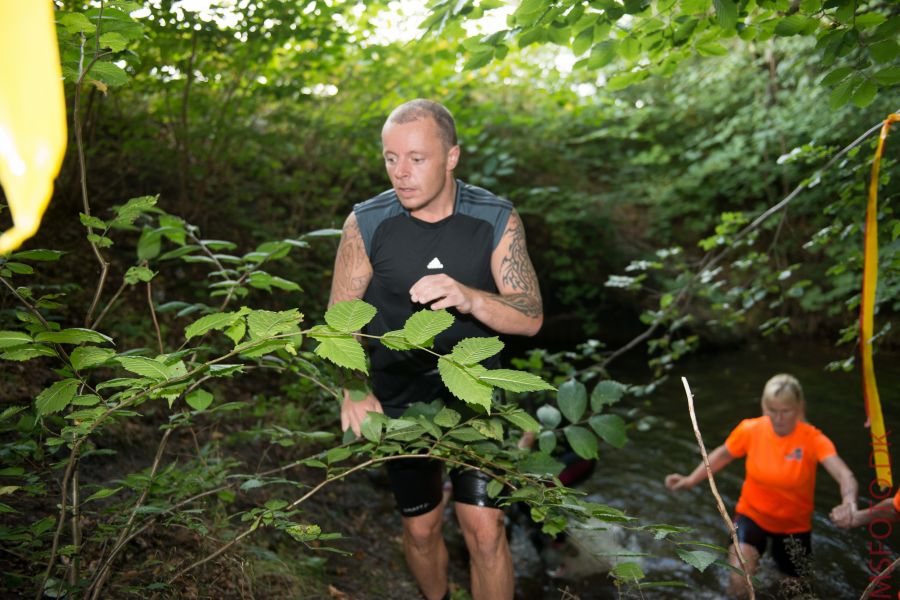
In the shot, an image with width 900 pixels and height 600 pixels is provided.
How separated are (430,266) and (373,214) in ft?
1.26

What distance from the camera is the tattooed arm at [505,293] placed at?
5.93ft

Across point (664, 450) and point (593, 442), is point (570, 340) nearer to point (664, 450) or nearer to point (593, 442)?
point (664, 450)

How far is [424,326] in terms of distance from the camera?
109cm

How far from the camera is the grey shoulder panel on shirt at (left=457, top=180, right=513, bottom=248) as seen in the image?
8.43 ft

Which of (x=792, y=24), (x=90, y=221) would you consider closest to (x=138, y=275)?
(x=90, y=221)

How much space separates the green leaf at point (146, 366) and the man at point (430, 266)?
1265mm

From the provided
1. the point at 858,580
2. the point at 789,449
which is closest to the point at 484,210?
the point at 789,449

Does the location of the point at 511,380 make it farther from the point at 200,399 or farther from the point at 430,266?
the point at 430,266

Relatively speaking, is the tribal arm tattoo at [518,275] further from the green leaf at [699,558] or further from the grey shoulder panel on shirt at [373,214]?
the green leaf at [699,558]

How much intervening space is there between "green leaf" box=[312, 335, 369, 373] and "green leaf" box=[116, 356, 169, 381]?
1.19ft

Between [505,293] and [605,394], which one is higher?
[505,293]

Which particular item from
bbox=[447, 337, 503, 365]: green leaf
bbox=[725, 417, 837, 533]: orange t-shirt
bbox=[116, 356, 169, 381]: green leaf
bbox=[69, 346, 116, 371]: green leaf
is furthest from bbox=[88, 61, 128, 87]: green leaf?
bbox=[725, 417, 837, 533]: orange t-shirt

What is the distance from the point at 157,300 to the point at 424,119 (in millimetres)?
4041

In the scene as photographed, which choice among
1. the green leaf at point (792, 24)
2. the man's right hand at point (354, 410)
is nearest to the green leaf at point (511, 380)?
the man's right hand at point (354, 410)
